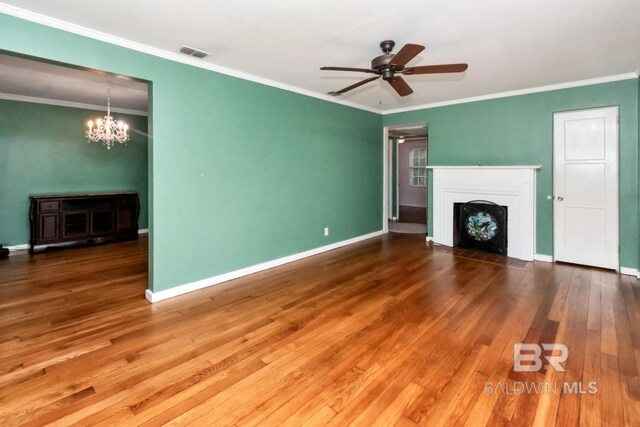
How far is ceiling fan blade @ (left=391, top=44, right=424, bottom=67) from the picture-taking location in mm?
2369

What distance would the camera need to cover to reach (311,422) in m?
1.68

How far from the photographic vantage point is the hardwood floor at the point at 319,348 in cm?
177

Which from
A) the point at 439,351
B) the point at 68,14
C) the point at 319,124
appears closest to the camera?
the point at 439,351

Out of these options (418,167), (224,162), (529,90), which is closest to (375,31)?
(224,162)

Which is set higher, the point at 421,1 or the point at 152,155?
the point at 421,1

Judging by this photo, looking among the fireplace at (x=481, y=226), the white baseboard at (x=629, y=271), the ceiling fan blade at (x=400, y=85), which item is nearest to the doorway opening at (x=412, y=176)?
the fireplace at (x=481, y=226)

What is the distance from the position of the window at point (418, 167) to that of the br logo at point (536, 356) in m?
9.27

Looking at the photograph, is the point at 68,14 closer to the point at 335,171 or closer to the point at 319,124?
the point at 319,124

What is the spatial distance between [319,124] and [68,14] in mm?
3240

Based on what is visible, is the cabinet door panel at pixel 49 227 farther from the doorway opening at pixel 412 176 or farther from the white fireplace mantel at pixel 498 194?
the doorway opening at pixel 412 176

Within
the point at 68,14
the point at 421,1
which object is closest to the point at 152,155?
the point at 68,14

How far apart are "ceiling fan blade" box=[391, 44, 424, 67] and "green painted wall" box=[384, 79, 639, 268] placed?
3.23m

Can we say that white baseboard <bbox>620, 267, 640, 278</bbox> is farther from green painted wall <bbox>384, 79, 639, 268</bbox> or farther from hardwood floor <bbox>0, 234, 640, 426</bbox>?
hardwood floor <bbox>0, 234, 640, 426</bbox>

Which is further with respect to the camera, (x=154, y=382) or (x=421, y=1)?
(x=421, y=1)
